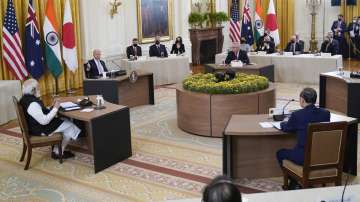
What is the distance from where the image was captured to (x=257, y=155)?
5.90 m

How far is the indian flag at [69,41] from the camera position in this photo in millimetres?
12195

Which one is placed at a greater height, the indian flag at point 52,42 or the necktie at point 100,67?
the indian flag at point 52,42

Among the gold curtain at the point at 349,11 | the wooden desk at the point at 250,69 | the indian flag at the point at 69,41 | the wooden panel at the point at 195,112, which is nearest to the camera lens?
the wooden panel at the point at 195,112

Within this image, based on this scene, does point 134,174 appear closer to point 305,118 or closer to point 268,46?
point 305,118

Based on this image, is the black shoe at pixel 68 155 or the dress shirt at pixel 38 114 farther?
the black shoe at pixel 68 155

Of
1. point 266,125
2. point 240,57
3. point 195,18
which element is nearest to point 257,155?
point 266,125

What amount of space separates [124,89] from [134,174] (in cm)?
409

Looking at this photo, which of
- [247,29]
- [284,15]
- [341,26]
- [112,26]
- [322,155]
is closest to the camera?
[322,155]

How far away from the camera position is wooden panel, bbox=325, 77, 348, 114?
8.80 meters

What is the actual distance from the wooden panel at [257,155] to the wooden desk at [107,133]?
5.61 ft

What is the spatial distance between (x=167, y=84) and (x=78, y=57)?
2536 mm

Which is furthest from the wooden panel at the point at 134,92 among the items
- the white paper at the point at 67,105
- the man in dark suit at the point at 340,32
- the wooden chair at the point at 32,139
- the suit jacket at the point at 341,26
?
the suit jacket at the point at 341,26

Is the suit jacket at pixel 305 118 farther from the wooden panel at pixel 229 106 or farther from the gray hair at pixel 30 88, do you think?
the gray hair at pixel 30 88

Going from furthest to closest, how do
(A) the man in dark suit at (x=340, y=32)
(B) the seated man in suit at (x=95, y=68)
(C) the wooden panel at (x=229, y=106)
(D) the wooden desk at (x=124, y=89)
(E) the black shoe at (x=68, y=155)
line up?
(A) the man in dark suit at (x=340, y=32)
(B) the seated man in suit at (x=95, y=68)
(D) the wooden desk at (x=124, y=89)
(C) the wooden panel at (x=229, y=106)
(E) the black shoe at (x=68, y=155)
